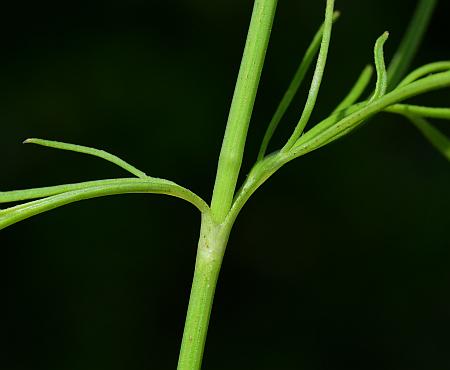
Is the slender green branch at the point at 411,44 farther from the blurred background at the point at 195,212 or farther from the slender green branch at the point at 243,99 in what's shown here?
the blurred background at the point at 195,212

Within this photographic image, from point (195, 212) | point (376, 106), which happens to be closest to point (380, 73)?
point (376, 106)

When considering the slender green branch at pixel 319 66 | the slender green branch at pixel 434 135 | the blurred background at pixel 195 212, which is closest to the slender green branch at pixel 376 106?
the slender green branch at pixel 319 66

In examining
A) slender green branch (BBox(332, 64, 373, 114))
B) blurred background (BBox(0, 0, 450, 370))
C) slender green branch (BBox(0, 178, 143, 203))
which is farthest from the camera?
→ blurred background (BBox(0, 0, 450, 370))

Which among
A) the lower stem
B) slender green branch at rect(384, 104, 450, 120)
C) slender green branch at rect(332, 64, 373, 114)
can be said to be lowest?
the lower stem

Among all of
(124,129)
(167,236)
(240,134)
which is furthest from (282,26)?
(240,134)

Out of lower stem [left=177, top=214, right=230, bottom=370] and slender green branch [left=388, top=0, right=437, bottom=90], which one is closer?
lower stem [left=177, top=214, right=230, bottom=370]

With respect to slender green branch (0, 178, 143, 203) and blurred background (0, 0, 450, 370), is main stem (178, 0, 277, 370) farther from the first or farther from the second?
blurred background (0, 0, 450, 370)

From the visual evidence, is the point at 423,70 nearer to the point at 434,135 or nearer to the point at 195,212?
the point at 434,135

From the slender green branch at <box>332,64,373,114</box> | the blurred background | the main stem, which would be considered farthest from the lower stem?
the blurred background
